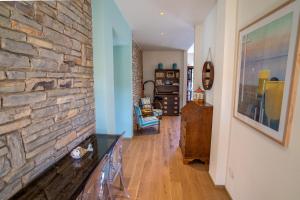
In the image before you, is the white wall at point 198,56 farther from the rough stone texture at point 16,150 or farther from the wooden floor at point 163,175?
the rough stone texture at point 16,150

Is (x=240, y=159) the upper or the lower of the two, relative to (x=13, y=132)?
lower

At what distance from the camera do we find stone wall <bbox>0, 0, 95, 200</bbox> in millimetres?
959

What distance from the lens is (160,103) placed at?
7035 mm

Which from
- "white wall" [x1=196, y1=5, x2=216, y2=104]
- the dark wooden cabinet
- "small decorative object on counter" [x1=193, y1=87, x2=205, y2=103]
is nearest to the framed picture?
"white wall" [x1=196, y1=5, x2=216, y2=104]

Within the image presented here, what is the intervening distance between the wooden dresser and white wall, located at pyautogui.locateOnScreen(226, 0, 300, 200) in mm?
719

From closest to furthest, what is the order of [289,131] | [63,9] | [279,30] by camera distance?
[289,131] < [279,30] < [63,9]

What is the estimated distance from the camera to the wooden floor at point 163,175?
2229mm

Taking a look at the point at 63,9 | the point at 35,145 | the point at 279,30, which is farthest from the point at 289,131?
the point at 63,9

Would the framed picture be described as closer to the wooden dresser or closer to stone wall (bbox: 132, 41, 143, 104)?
the wooden dresser

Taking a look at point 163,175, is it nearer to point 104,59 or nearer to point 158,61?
point 104,59

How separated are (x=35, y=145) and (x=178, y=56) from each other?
6.77 meters

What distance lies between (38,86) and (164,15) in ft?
8.82

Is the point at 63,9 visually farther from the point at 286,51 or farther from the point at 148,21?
the point at 148,21

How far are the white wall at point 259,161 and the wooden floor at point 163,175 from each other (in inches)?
15.8
